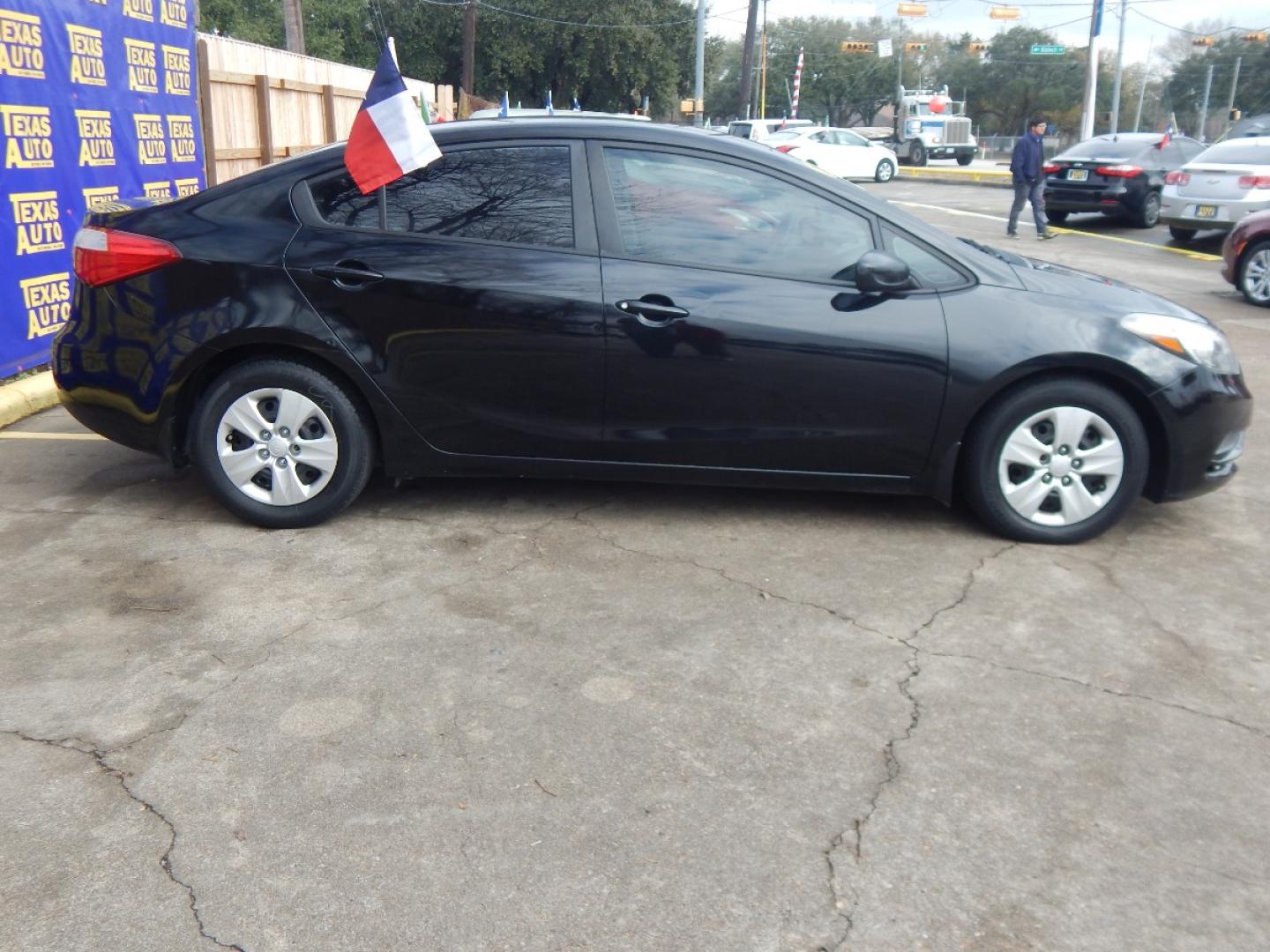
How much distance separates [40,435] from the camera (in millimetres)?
6469

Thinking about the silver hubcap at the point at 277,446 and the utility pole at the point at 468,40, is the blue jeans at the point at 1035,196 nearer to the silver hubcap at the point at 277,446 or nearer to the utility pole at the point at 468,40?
the silver hubcap at the point at 277,446

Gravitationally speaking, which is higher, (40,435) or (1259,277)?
(1259,277)

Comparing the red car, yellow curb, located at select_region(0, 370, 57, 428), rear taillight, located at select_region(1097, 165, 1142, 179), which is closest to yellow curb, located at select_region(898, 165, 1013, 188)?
rear taillight, located at select_region(1097, 165, 1142, 179)

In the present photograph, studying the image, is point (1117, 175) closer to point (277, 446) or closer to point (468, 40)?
point (277, 446)

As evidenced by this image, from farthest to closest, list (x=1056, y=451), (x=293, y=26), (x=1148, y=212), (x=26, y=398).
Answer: (x=293, y=26) < (x=1148, y=212) < (x=26, y=398) < (x=1056, y=451)

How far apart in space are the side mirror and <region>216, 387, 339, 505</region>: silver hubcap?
2.19 metres

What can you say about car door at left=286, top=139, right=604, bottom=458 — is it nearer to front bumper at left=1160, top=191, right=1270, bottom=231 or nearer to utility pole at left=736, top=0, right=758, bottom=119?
front bumper at left=1160, top=191, right=1270, bottom=231


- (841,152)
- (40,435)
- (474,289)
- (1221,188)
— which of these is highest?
(841,152)

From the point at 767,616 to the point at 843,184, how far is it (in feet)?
6.32

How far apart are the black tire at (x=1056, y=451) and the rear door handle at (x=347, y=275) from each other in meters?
2.48

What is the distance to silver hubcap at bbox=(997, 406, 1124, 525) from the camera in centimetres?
483

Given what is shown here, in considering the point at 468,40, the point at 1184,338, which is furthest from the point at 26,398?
the point at 468,40

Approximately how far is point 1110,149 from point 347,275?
1739 centimetres

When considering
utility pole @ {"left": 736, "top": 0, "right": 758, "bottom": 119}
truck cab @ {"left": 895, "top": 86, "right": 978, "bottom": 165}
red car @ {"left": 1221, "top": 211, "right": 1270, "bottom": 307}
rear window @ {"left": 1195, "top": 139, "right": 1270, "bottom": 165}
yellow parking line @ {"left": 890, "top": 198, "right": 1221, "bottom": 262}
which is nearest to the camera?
red car @ {"left": 1221, "top": 211, "right": 1270, "bottom": 307}
